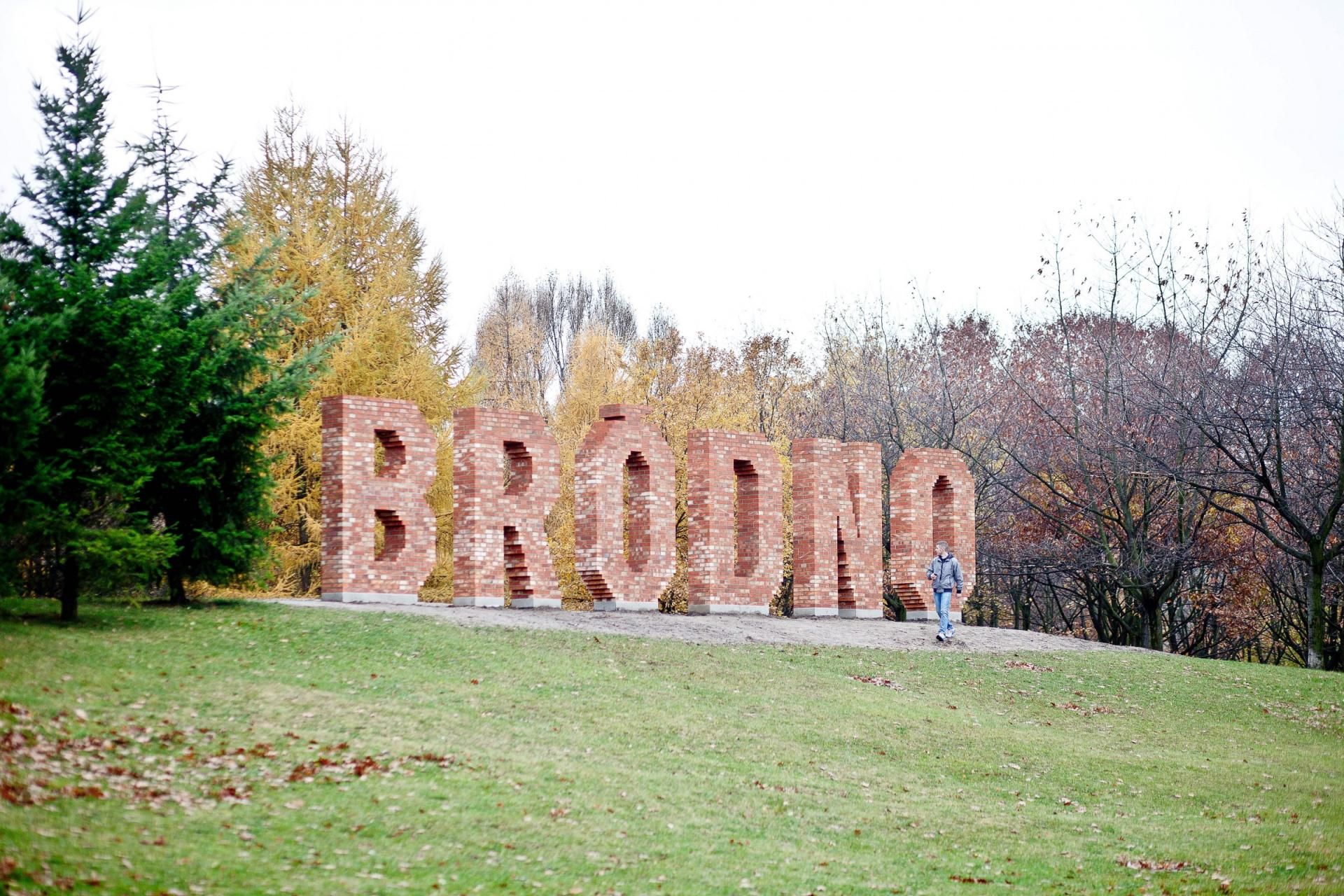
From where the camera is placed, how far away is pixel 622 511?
77.0ft

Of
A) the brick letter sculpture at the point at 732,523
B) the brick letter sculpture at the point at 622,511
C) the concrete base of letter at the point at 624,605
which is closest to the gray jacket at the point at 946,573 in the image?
the brick letter sculpture at the point at 732,523

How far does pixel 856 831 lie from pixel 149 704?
278 inches

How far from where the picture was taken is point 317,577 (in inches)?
1139

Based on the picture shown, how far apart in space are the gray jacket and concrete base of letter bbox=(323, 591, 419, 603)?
34.0ft

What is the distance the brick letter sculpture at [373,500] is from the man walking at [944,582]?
33.0 ft

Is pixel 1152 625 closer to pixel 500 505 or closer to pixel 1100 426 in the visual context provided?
pixel 1100 426

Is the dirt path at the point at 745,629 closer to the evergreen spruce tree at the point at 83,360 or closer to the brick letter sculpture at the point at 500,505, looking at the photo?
the brick letter sculpture at the point at 500,505

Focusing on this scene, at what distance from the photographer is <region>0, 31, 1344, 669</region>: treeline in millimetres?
16125

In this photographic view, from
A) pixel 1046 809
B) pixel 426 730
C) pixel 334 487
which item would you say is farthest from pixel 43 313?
pixel 1046 809

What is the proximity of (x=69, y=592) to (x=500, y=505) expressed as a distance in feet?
25.4

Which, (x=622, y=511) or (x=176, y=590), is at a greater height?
(x=622, y=511)

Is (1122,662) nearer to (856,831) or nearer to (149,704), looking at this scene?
(856,831)

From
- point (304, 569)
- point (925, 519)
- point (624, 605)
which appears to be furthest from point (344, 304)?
point (925, 519)

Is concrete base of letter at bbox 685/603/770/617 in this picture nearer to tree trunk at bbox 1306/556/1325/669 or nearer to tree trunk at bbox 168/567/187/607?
tree trunk at bbox 168/567/187/607
